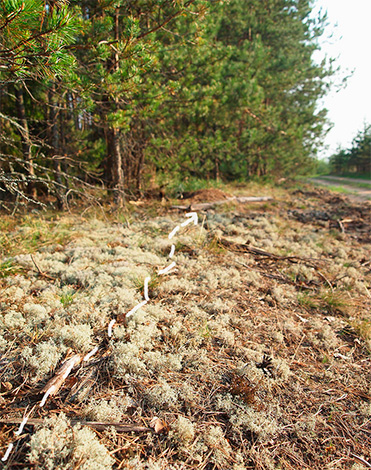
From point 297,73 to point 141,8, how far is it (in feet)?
35.9

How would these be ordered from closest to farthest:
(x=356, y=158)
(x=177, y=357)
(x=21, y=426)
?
(x=21, y=426)
(x=177, y=357)
(x=356, y=158)

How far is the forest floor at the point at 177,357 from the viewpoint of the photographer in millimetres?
1740

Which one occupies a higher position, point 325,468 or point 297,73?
point 297,73

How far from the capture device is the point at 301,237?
18.9 ft

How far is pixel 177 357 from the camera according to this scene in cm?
231

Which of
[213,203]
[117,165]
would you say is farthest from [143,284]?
[213,203]

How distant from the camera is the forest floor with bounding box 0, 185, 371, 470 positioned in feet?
5.71

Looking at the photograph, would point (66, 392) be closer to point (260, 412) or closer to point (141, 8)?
point (260, 412)

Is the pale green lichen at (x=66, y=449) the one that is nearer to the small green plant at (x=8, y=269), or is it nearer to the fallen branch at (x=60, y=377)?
the fallen branch at (x=60, y=377)

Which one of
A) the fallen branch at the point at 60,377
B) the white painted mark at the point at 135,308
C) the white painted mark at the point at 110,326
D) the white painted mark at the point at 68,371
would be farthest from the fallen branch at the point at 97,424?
the white painted mark at the point at 135,308

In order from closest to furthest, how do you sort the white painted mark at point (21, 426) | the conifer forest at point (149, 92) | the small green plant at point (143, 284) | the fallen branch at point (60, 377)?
the white painted mark at point (21, 426), the fallen branch at point (60, 377), the conifer forest at point (149, 92), the small green plant at point (143, 284)

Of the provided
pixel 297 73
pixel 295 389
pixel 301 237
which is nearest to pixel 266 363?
pixel 295 389

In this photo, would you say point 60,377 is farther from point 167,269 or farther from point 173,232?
point 173,232

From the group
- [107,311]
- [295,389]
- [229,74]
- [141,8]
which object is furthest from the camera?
[229,74]
